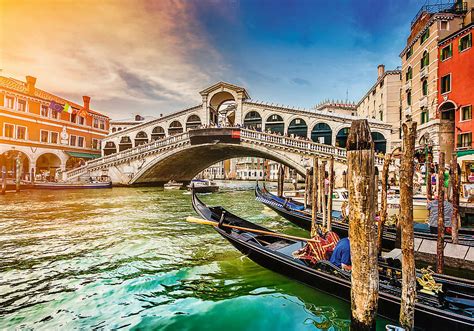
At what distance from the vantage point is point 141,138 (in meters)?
25.2

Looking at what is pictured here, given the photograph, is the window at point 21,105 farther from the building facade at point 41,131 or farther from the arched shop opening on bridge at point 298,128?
the arched shop opening on bridge at point 298,128

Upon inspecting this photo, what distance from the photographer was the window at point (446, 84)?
12.8 m

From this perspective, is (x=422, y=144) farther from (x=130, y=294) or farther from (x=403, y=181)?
(x=130, y=294)

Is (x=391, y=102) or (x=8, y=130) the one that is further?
(x=391, y=102)

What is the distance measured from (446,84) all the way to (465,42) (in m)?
1.79

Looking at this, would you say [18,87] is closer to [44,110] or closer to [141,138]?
[44,110]

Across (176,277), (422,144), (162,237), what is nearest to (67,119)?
(162,237)

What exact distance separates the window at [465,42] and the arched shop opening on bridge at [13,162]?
2549 cm

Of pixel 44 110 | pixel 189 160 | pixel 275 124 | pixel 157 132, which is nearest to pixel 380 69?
pixel 275 124

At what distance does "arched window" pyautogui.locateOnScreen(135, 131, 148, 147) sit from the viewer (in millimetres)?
25156

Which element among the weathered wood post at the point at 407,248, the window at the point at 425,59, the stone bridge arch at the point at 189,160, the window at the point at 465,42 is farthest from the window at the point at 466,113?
the weathered wood post at the point at 407,248

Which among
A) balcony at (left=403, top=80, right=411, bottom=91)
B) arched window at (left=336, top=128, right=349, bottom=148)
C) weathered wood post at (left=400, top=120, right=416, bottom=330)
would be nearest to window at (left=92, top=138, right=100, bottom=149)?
arched window at (left=336, top=128, right=349, bottom=148)

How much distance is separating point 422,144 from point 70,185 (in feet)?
66.4

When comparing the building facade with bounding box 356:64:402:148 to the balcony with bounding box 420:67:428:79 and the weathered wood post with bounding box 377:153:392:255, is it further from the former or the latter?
the weathered wood post with bounding box 377:153:392:255
